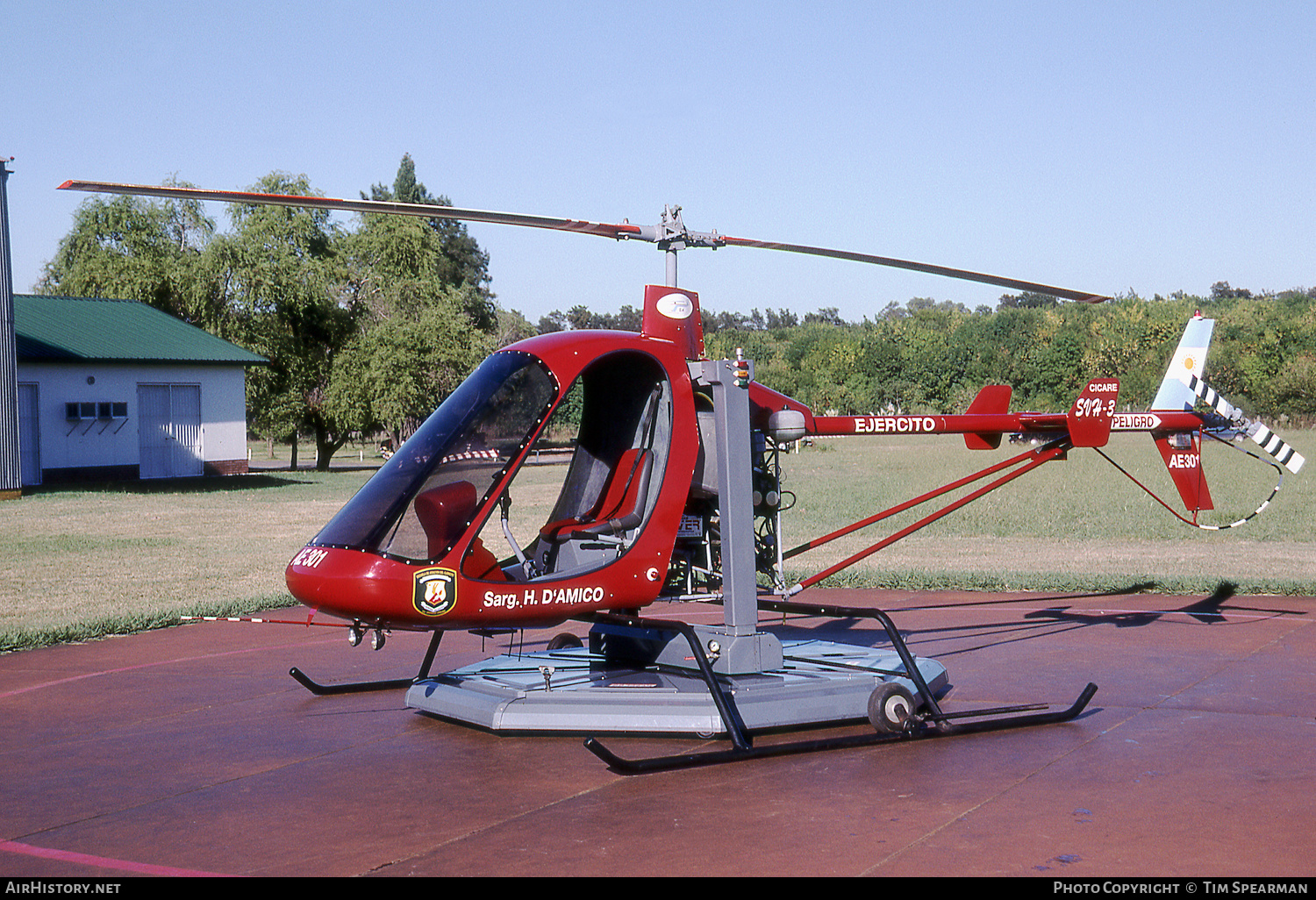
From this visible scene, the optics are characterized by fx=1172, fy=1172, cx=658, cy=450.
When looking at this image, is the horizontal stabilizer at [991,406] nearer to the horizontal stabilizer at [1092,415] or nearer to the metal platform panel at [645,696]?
the horizontal stabilizer at [1092,415]

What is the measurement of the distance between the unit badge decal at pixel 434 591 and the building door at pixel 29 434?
91.8 ft

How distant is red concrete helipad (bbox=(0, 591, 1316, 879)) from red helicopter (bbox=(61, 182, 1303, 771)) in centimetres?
25

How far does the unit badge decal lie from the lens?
21.6 ft

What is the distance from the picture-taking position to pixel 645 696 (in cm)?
712

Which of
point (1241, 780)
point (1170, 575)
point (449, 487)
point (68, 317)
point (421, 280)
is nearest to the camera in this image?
point (1241, 780)

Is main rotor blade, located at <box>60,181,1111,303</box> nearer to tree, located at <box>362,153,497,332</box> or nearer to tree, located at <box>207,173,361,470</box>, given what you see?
tree, located at <box>207,173,361,470</box>

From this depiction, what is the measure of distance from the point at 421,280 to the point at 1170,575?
35197 millimetres

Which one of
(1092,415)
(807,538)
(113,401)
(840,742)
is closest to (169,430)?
(113,401)

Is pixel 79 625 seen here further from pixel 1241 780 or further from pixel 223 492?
pixel 223 492

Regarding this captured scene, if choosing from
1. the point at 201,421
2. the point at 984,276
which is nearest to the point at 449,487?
the point at 984,276

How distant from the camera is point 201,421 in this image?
117 feet

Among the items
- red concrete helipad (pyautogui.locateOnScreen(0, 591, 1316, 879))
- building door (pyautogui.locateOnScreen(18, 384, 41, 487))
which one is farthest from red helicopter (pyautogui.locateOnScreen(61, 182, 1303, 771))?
building door (pyautogui.locateOnScreen(18, 384, 41, 487))

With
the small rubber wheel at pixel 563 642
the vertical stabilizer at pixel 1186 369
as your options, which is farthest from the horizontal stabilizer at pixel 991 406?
the small rubber wheel at pixel 563 642

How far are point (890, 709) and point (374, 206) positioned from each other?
4181mm
